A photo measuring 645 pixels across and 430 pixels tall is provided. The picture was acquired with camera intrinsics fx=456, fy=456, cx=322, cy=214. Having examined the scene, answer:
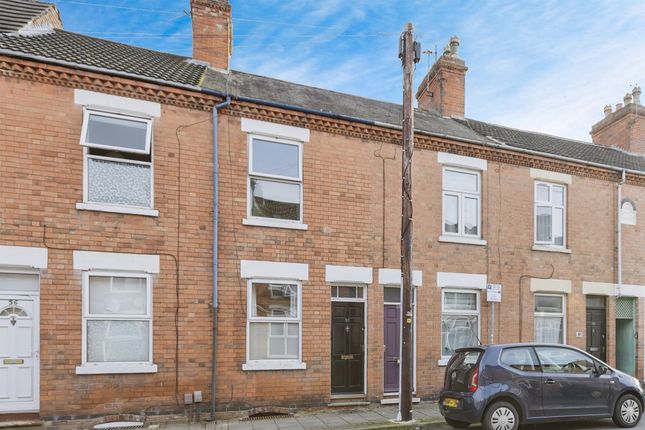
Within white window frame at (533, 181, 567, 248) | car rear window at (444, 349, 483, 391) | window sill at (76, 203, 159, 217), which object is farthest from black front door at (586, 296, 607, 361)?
window sill at (76, 203, 159, 217)

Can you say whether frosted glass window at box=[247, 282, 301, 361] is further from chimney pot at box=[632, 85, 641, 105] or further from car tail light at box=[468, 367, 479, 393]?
chimney pot at box=[632, 85, 641, 105]

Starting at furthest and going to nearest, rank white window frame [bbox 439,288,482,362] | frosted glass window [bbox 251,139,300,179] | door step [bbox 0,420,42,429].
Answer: white window frame [bbox 439,288,482,362] → frosted glass window [bbox 251,139,300,179] → door step [bbox 0,420,42,429]

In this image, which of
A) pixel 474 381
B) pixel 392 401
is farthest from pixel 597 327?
pixel 474 381

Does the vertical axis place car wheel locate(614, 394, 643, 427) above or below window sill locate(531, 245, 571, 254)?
below

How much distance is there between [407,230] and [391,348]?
3.43m

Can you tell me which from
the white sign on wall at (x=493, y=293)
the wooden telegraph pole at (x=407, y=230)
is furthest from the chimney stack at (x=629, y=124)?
the wooden telegraph pole at (x=407, y=230)

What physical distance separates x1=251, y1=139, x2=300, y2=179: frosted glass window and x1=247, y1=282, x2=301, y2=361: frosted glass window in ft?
7.93

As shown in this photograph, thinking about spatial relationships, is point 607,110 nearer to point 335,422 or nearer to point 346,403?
point 346,403

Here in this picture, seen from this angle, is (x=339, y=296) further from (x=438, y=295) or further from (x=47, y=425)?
(x=47, y=425)

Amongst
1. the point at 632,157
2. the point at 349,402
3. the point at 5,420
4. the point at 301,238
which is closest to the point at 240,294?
the point at 301,238

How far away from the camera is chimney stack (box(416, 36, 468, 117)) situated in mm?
14320

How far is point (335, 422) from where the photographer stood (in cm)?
863

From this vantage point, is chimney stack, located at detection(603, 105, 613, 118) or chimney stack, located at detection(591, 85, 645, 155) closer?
chimney stack, located at detection(591, 85, 645, 155)

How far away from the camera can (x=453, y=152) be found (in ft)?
37.9
